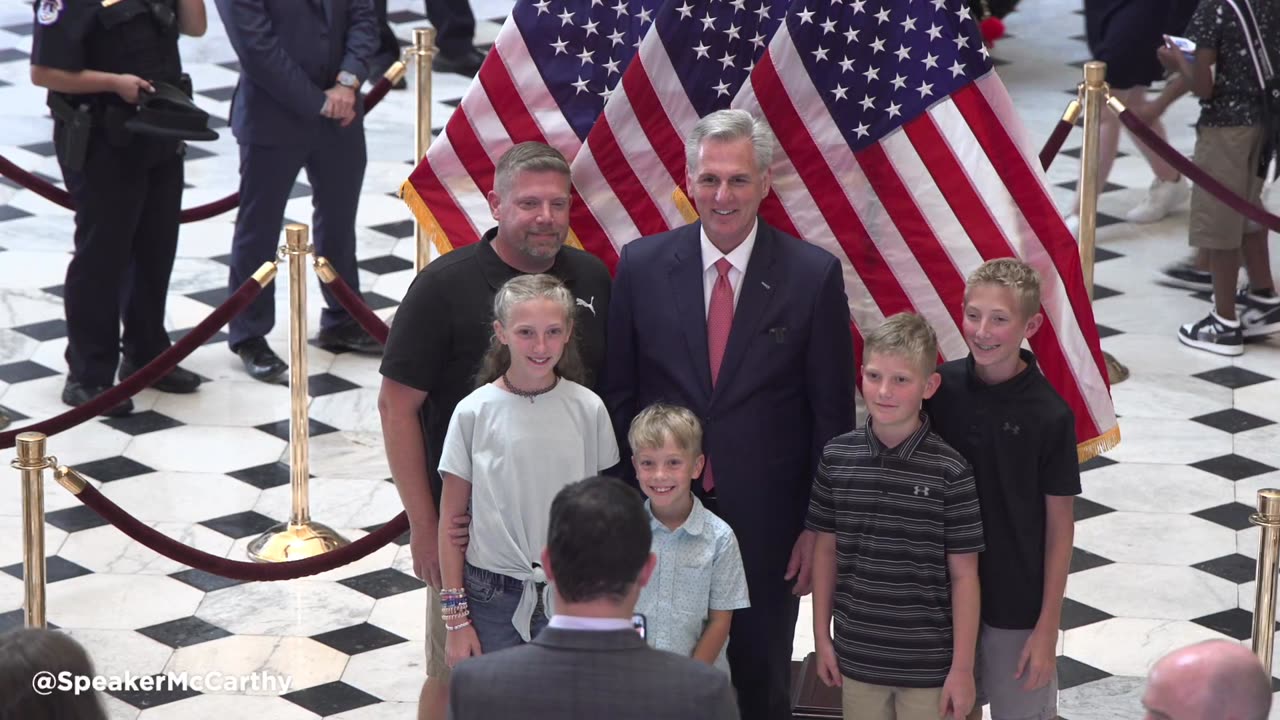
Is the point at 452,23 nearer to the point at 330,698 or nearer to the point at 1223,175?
the point at 1223,175

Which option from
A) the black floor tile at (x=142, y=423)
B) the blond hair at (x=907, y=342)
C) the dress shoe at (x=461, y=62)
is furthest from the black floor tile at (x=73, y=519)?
the dress shoe at (x=461, y=62)

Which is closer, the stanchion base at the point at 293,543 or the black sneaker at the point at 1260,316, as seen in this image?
the stanchion base at the point at 293,543

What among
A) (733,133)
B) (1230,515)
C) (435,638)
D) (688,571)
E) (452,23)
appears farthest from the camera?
(452,23)

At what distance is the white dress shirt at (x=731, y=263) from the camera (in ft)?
15.7

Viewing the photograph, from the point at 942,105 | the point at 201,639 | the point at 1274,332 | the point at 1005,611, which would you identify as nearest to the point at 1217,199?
the point at 1274,332

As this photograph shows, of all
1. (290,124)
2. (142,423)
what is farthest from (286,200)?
(142,423)

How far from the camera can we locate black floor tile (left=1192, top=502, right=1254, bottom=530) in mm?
7188

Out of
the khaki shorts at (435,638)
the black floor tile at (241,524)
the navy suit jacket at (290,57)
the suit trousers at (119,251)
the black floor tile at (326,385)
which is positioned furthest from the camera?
the black floor tile at (326,385)

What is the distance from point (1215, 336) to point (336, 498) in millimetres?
4263

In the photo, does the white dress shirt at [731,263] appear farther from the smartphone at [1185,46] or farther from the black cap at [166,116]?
the smartphone at [1185,46]

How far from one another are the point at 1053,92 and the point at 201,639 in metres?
8.45

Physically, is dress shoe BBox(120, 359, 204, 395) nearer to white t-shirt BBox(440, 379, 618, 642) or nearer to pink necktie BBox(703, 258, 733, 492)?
white t-shirt BBox(440, 379, 618, 642)

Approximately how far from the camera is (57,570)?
670 centimetres

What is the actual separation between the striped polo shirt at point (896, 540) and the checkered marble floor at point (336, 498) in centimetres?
140
